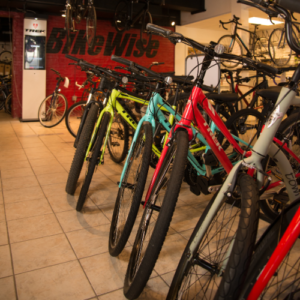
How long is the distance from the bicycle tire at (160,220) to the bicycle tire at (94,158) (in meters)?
0.74

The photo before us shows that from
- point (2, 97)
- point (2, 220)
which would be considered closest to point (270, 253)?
point (2, 220)

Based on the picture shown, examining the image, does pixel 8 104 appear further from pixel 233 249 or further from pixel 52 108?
pixel 233 249

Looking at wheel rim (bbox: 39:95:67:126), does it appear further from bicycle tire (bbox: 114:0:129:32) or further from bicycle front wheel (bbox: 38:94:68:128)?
bicycle tire (bbox: 114:0:129:32)

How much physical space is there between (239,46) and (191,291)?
257 inches

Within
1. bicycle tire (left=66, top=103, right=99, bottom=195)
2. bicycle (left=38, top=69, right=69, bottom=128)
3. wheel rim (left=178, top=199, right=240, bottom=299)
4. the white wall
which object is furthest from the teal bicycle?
the white wall

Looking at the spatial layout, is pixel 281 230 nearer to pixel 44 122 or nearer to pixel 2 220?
pixel 2 220

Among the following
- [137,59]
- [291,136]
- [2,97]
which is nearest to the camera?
[291,136]

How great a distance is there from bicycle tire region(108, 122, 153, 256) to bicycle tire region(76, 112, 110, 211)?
35cm

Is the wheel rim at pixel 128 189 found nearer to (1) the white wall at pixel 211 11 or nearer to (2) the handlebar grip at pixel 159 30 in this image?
(2) the handlebar grip at pixel 159 30

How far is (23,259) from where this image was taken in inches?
63.4

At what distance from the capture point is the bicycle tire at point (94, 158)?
2.03 m

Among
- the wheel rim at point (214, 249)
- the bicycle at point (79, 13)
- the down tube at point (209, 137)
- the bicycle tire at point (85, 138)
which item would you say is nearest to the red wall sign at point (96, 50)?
the bicycle at point (79, 13)

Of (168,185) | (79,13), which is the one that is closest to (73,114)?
(79,13)

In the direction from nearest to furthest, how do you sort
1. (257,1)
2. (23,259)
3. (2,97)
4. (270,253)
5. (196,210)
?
(270,253) → (257,1) → (23,259) → (196,210) → (2,97)
